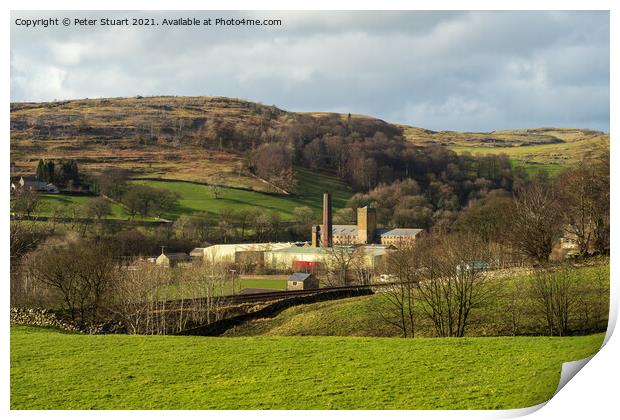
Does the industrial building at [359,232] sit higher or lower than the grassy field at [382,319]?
higher

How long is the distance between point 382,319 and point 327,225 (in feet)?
74.4

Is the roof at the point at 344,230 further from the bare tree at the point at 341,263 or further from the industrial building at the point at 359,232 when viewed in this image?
the bare tree at the point at 341,263

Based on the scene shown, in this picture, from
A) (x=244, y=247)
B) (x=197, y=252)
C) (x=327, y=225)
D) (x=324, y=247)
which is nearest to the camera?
(x=197, y=252)

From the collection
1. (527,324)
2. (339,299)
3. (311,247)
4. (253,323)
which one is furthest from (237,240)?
(527,324)

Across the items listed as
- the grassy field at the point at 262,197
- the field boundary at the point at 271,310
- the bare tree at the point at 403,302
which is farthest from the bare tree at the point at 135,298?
the grassy field at the point at 262,197

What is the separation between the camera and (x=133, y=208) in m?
30.7

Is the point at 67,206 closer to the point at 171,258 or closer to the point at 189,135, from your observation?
the point at 171,258

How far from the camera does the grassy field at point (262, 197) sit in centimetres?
2992

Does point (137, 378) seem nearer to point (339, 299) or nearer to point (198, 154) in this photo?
point (339, 299)

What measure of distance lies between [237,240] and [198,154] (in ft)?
16.1

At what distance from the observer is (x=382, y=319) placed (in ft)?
50.4

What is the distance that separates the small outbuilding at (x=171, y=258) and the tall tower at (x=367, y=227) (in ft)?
51.3

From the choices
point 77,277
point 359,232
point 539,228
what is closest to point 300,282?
point 539,228

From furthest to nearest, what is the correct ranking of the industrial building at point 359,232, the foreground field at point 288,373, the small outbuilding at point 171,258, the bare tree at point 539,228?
the industrial building at point 359,232 < the small outbuilding at point 171,258 < the bare tree at point 539,228 < the foreground field at point 288,373
